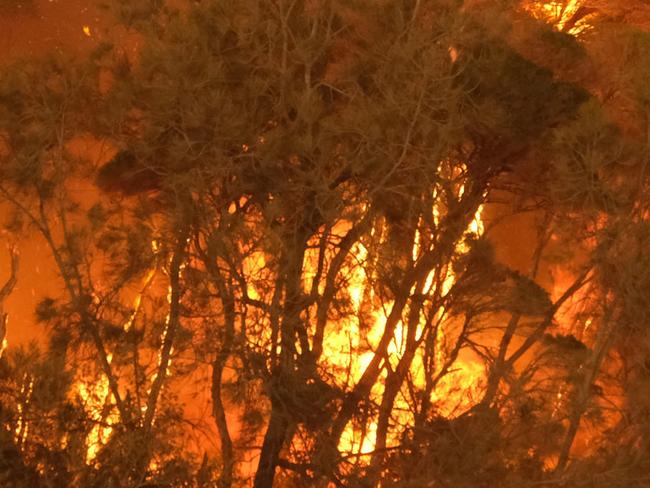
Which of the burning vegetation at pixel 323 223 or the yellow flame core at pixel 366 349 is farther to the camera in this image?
the yellow flame core at pixel 366 349

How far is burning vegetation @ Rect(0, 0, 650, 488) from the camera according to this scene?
8.98 metres

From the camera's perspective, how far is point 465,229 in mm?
10000

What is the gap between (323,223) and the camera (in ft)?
30.6

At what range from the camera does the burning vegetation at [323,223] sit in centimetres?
898

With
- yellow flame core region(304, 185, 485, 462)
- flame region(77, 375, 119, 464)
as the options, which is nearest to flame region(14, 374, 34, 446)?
flame region(77, 375, 119, 464)

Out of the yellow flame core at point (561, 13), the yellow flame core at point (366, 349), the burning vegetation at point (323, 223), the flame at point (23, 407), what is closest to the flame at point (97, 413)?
the burning vegetation at point (323, 223)

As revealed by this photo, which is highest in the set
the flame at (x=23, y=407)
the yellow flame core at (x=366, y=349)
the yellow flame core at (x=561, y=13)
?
the yellow flame core at (x=561, y=13)

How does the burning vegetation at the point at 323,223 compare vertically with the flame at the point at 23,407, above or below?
above

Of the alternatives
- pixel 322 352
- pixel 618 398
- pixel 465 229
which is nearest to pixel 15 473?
pixel 322 352

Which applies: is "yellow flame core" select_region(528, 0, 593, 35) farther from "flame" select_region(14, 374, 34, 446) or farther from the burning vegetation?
"flame" select_region(14, 374, 34, 446)

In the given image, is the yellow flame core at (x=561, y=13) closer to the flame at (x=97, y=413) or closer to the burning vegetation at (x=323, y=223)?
the burning vegetation at (x=323, y=223)

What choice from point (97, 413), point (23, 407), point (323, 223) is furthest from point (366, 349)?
point (23, 407)

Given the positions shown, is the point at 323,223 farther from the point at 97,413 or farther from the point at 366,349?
the point at 97,413

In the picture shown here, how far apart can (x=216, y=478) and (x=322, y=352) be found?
1.50 m
